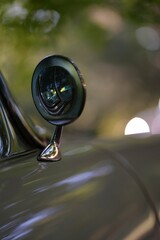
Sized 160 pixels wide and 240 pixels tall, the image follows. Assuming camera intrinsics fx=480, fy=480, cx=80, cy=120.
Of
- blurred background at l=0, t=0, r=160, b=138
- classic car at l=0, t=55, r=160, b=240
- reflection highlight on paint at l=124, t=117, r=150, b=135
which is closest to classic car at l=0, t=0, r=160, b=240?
classic car at l=0, t=55, r=160, b=240

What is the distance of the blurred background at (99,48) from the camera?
3.10 metres

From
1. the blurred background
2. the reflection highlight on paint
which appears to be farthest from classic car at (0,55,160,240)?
the blurred background

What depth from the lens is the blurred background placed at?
122 inches

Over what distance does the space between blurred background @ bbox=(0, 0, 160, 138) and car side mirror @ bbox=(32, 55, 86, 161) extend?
2062 mm

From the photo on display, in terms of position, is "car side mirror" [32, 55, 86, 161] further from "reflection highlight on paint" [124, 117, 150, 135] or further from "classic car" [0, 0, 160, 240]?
"reflection highlight on paint" [124, 117, 150, 135]

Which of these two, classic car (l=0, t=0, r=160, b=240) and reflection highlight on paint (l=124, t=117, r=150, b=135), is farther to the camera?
reflection highlight on paint (l=124, t=117, r=150, b=135)

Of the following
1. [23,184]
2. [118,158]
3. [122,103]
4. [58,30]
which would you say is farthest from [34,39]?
[23,184]

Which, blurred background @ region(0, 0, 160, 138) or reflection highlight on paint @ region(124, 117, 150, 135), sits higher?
blurred background @ region(0, 0, 160, 138)

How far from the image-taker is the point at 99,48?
3.27 metres

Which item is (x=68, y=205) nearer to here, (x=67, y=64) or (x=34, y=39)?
(x=67, y=64)

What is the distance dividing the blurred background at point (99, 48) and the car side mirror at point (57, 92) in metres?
2.06

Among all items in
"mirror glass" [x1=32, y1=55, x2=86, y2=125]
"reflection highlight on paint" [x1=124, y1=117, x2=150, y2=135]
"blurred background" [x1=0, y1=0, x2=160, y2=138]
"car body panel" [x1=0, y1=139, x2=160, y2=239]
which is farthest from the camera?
"blurred background" [x1=0, y1=0, x2=160, y2=138]

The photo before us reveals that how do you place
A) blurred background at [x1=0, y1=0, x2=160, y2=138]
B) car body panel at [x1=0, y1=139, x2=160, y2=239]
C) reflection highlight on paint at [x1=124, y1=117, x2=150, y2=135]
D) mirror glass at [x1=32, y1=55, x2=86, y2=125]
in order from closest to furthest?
car body panel at [x1=0, y1=139, x2=160, y2=239], mirror glass at [x1=32, y1=55, x2=86, y2=125], reflection highlight on paint at [x1=124, y1=117, x2=150, y2=135], blurred background at [x1=0, y1=0, x2=160, y2=138]

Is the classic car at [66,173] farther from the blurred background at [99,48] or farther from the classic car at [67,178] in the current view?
the blurred background at [99,48]
